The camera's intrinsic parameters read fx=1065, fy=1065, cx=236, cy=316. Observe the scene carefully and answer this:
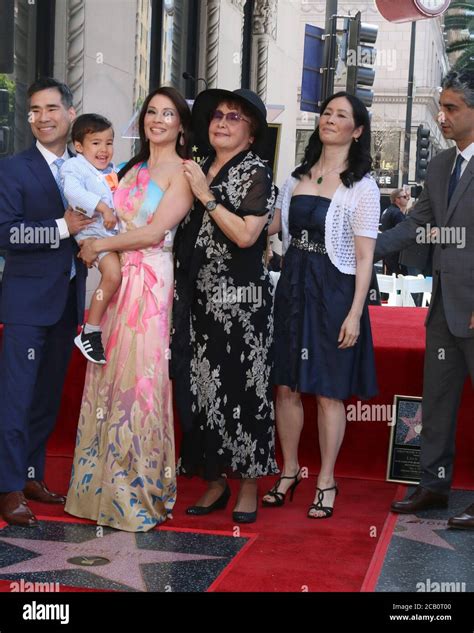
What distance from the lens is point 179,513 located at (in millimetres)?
5387

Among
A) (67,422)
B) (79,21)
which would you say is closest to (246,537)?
(67,422)

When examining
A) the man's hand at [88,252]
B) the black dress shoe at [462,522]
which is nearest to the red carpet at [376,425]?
the black dress shoe at [462,522]

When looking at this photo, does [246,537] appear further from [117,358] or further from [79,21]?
[79,21]

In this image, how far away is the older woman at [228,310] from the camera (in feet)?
16.7

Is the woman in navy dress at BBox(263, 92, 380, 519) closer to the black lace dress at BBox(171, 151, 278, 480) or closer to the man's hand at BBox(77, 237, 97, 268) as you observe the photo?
the black lace dress at BBox(171, 151, 278, 480)

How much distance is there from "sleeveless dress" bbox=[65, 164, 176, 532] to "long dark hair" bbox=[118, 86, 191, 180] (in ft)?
0.19

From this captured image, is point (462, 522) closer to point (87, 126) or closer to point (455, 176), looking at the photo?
point (455, 176)

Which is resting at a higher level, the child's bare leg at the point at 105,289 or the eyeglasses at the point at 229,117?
the eyeglasses at the point at 229,117

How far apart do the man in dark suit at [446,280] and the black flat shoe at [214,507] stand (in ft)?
2.88

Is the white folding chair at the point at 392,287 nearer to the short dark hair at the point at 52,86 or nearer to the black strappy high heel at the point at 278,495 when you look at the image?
the black strappy high heel at the point at 278,495

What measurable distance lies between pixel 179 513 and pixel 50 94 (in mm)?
2171

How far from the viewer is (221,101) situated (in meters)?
5.17

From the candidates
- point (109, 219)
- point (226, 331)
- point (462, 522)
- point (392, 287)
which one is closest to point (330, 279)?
point (226, 331)

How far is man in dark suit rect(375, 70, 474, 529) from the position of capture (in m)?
5.28
